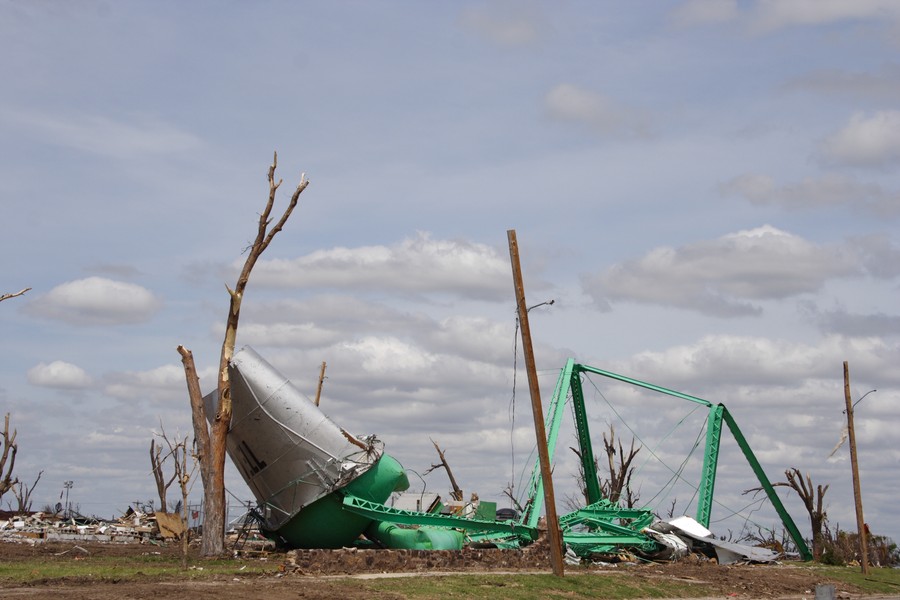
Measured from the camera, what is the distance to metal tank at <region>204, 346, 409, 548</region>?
30625 millimetres

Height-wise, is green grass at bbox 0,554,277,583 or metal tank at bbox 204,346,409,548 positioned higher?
metal tank at bbox 204,346,409,548

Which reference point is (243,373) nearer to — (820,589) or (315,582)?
(315,582)

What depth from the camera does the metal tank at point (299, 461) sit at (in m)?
30.6

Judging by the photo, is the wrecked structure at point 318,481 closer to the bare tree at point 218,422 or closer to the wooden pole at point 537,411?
the bare tree at point 218,422

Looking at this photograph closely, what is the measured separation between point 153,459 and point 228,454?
2135 centimetres

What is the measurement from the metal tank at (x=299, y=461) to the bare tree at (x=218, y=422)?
50 cm

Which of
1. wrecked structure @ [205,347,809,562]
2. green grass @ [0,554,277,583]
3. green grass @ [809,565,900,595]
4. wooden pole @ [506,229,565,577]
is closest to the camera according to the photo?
green grass @ [0,554,277,583]

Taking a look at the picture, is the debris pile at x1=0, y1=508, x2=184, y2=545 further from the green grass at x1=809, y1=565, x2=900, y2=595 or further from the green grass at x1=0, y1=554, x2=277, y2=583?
the green grass at x1=809, y1=565, x2=900, y2=595

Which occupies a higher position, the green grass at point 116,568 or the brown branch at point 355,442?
the brown branch at point 355,442

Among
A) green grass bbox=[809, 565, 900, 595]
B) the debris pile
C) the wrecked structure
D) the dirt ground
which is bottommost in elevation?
green grass bbox=[809, 565, 900, 595]

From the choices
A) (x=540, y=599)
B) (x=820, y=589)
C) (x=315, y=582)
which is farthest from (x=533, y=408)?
(x=820, y=589)

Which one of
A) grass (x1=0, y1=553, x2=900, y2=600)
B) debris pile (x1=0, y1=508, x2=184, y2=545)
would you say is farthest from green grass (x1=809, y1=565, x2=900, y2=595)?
debris pile (x1=0, y1=508, x2=184, y2=545)

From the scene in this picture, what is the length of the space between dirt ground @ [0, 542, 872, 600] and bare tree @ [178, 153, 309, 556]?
143 cm

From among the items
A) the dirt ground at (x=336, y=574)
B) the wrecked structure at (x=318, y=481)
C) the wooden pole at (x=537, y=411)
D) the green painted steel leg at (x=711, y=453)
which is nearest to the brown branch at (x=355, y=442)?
the wrecked structure at (x=318, y=481)
